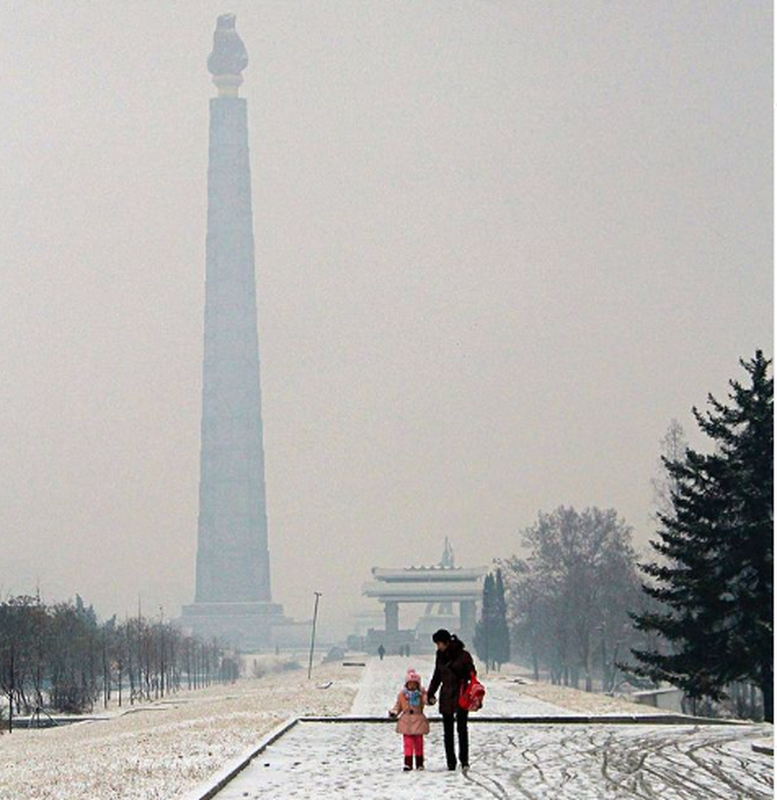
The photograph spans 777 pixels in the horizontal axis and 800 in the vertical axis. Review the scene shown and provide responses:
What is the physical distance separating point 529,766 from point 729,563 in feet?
68.6

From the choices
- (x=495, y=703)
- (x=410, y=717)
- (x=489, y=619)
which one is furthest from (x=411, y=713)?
(x=489, y=619)

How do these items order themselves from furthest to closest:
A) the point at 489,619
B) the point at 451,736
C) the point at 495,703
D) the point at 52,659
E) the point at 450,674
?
the point at 489,619, the point at 52,659, the point at 495,703, the point at 451,736, the point at 450,674

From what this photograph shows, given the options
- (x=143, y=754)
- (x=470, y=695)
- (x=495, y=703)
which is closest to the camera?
(x=470, y=695)

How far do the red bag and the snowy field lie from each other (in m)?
3.25

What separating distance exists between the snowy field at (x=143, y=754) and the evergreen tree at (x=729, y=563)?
8749 mm

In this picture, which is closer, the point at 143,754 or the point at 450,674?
the point at 450,674

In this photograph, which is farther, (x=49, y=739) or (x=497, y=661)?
(x=497, y=661)

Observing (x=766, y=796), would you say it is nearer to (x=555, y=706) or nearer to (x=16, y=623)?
(x=555, y=706)

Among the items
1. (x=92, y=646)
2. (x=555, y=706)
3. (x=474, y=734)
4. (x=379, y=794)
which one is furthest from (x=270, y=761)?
(x=92, y=646)

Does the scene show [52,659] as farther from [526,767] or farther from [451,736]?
[451,736]

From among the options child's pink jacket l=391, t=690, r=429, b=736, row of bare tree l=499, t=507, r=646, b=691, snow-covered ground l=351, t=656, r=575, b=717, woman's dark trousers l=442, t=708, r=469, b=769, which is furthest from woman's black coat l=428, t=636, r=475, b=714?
row of bare tree l=499, t=507, r=646, b=691

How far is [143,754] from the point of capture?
75.4 ft

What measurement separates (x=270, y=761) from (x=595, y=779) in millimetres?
4538

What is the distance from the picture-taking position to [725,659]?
1533 inches
